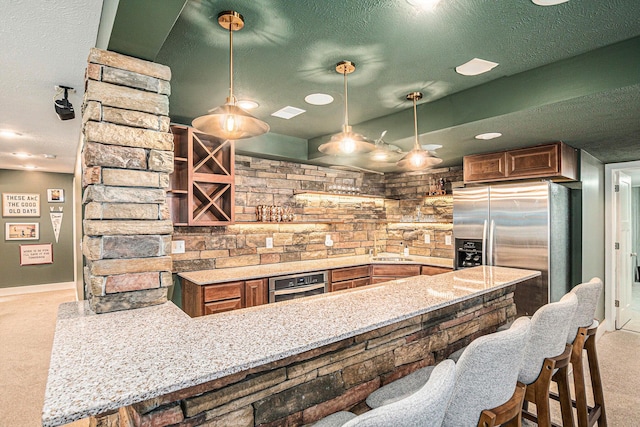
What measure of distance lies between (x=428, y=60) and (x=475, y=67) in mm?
358

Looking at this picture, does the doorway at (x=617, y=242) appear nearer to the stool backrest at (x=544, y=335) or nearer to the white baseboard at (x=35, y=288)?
the stool backrest at (x=544, y=335)

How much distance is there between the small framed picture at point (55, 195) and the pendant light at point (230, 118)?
732 cm

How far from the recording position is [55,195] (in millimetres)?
7309

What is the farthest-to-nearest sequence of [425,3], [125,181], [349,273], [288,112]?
[349,273] → [288,112] → [425,3] → [125,181]

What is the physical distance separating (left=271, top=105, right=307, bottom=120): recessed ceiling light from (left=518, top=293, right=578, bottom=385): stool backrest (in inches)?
95.8

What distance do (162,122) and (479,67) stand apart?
6.63ft

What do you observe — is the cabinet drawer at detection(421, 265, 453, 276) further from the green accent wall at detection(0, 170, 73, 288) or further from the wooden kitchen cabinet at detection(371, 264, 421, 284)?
the green accent wall at detection(0, 170, 73, 288)

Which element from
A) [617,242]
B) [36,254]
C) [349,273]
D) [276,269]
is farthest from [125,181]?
[36,254]

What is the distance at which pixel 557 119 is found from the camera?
2.66 metres

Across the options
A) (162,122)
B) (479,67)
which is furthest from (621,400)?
(162,122)

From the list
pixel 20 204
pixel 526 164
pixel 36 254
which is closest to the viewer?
pixel 526 164

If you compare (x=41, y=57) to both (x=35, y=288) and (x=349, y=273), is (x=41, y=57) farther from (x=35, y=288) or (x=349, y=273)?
(x=35, y=288)

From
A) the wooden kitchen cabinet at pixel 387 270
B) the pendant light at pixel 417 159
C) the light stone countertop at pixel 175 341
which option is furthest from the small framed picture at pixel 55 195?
the pendant light at pixel 417 159

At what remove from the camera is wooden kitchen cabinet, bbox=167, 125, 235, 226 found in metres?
3.32
